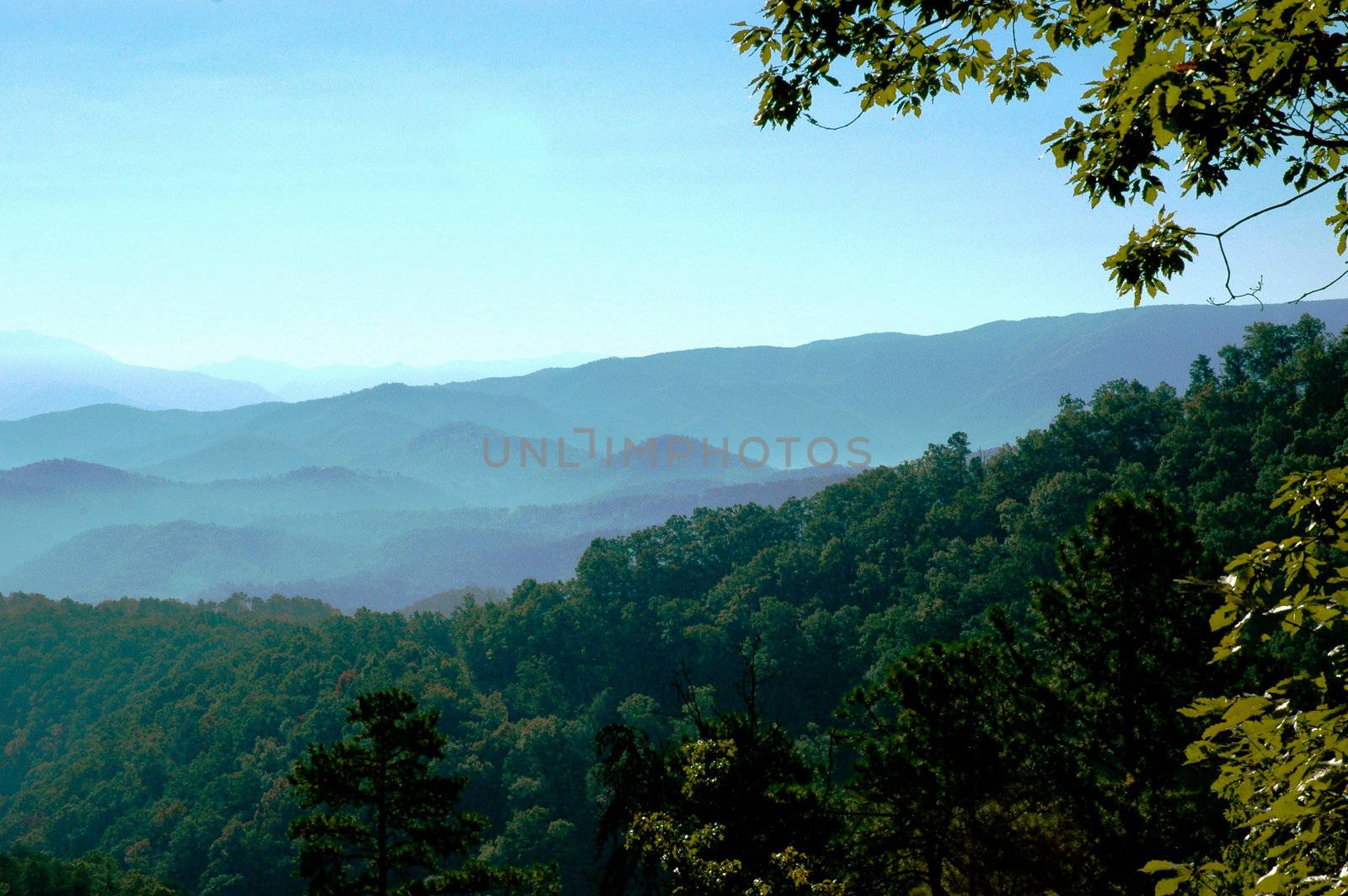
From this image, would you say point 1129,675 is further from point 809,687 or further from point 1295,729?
point 809,687

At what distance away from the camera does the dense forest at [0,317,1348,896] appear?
1088 centimetres

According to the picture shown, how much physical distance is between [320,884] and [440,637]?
5587cm

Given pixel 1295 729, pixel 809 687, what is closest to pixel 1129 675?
pixel 1295 729

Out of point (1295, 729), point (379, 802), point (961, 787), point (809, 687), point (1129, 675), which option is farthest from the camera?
point (809, 687)

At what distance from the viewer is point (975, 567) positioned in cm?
4462

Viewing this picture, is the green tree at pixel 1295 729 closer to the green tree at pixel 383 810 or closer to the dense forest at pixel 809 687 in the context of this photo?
the dense forest at pixel 809 687

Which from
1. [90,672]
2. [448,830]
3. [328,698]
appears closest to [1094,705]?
[448,830]

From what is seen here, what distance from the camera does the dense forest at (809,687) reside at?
10875mm

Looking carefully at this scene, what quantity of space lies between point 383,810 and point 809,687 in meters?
36.8

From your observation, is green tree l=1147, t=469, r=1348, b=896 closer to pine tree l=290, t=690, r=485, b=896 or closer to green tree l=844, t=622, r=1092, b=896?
green tree l=844, t=622, r=1092, b=896

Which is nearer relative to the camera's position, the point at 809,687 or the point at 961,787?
the point at 961,787

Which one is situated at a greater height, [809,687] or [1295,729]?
[1295,729]

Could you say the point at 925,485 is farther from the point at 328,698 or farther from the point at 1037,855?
the point at 1037,855

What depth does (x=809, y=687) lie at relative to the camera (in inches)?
1906
